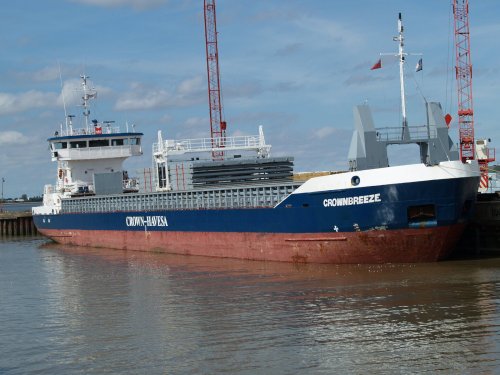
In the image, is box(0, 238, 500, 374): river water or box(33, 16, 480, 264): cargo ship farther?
box(33, 16, 480, 264): cargo ship

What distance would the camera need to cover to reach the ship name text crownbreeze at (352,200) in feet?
76.5

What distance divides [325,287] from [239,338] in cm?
602

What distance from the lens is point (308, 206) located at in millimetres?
24938

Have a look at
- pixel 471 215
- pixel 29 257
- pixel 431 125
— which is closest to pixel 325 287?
pixel 471 215

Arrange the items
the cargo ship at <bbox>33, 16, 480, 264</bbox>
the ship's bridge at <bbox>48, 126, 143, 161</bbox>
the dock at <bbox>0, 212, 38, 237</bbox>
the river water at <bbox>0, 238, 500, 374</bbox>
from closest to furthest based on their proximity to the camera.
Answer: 1. the river water at <bbox>0, 238, 500, 374</bbox>
2. the cargo ship at <bbox>33, 16, 480, 264</bbox>
3. the ship's bridge at <bbox>48, 126, 143, 161</bbox>
4. the dock at <bbox>0, 212, 38, 237</bbox>

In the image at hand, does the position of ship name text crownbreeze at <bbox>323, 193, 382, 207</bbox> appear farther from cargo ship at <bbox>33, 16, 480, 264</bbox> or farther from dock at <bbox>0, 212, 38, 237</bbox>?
dock at <bbox>0, 212, 38, 237</bbox>

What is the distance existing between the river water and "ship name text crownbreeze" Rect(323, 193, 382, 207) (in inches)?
84.5

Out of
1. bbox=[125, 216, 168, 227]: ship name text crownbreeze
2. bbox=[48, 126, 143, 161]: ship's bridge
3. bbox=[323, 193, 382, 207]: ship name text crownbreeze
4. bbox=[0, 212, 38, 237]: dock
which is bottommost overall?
bbox=[0, 212, 38, 237]: dock

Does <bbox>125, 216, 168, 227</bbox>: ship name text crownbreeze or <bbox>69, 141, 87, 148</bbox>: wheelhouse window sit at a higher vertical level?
<bbox>69, 141, 87, 148</bbox>: wheelhouse window

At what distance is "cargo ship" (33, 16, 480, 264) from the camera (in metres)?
23.1

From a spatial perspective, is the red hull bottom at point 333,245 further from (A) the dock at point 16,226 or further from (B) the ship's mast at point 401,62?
(A) the dock at point 16,226

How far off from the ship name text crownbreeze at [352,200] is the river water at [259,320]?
215cm

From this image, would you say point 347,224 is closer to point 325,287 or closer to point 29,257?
point 325,287

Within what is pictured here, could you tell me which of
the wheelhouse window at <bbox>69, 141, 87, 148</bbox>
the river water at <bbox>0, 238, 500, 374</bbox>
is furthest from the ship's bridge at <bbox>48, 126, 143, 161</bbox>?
the river water at <bbox>0, 238, 500, 374</bbox>
